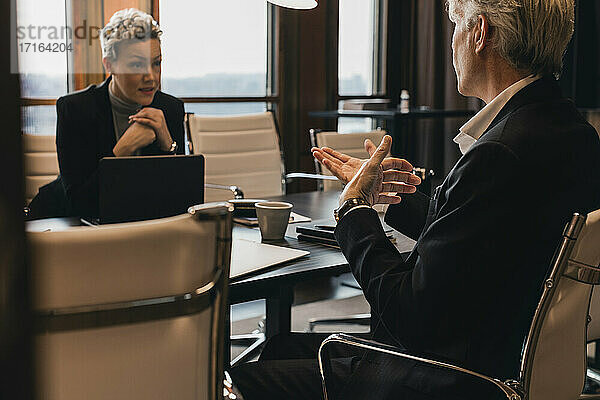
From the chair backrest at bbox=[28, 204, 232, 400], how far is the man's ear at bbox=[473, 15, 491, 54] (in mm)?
732

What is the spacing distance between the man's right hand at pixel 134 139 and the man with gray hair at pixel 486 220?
42.7 inches

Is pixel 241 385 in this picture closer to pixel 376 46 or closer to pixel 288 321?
pixel 288 321

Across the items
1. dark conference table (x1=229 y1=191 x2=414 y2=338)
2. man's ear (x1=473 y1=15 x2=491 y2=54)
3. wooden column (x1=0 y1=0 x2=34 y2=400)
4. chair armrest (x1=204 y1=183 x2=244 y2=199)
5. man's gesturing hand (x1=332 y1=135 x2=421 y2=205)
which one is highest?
man's ear (x1=473 y1=15 x2=491 y2=54)

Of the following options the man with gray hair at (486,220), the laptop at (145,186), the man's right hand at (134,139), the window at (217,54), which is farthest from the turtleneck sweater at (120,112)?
the window at (217,54)

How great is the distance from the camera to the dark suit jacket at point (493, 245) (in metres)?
1.15

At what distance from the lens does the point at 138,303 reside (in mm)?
841

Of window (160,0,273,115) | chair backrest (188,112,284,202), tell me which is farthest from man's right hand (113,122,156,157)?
window (160,0,273,115)

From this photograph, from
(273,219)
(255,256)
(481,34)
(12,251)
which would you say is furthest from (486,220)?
(12,251)

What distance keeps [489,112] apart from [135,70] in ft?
5.14

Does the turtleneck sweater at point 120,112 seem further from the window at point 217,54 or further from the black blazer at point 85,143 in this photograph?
the window at point 217,54

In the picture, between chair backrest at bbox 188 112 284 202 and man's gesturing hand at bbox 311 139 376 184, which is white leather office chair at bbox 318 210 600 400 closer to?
man's gesturing hand at bbox 311 139 376 184

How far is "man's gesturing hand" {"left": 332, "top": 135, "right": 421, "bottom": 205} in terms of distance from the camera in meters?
1.43

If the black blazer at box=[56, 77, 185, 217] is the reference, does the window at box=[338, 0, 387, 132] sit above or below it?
above

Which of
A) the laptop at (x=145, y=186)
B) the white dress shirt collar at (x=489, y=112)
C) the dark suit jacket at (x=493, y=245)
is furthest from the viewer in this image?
the laptop at (x=145, y=186)
